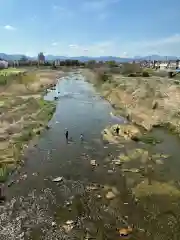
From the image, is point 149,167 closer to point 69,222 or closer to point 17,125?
point 69,222

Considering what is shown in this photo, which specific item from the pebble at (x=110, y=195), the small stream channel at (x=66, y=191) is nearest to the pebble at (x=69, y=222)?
the small stream channel at (x=66, y=191)

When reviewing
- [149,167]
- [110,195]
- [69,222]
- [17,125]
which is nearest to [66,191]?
[110,195]

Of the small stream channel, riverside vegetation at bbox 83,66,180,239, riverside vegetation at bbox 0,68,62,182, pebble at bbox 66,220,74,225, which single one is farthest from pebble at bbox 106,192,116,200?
riverside vegetation at bbox 0,68,62,182

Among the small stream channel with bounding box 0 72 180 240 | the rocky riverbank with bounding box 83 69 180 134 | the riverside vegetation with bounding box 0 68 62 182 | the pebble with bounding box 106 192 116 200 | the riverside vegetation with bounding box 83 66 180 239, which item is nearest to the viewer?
the small stream channel with bounding box 0 72 180 240

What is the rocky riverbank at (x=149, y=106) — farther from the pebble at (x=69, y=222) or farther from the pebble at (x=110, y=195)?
the pebble at (x=69, y=222)

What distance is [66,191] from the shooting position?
906 inches

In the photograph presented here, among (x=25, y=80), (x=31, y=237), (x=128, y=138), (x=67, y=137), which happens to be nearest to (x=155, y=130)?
(x=128, y=138)

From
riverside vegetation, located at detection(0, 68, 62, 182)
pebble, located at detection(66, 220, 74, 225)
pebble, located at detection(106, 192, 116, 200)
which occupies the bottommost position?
pebble, located at detection(66, 220, 74, 225)

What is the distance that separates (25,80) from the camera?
311ft

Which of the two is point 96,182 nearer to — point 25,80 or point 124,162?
point 124,162

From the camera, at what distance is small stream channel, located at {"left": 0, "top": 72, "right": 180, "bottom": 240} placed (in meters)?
18.3

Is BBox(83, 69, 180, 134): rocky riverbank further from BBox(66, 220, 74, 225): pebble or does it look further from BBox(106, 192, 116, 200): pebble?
BBox(66, 220, 74, 225): pebble

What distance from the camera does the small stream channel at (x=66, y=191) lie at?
1828 cm

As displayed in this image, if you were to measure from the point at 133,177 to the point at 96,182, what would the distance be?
→ 339cm
